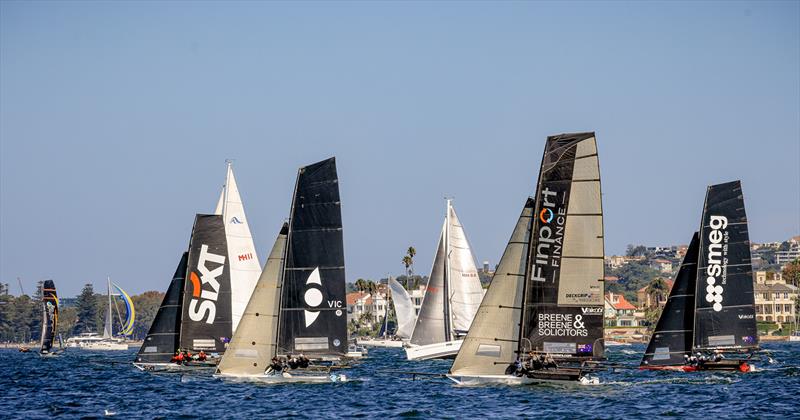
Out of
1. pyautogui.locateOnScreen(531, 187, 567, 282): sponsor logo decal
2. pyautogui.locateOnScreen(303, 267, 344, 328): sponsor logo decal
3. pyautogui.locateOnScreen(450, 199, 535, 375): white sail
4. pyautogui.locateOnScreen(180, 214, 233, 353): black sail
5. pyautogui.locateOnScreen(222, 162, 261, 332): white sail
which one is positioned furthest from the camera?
pyautogui.locateOnScreen(222, 162, 261, 332): white sail

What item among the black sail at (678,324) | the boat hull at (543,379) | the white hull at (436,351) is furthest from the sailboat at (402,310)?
the boat hull at (543,379)

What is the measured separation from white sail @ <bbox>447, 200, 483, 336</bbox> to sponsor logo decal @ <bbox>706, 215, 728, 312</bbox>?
26182mm

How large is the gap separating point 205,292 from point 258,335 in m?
8.67

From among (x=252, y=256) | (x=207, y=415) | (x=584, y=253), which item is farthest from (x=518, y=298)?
(x=252, y=256)

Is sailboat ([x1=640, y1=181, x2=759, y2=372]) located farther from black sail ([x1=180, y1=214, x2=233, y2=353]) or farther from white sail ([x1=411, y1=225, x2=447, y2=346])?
white sail ([x1=411, y1=225, x2=447, y2=346])

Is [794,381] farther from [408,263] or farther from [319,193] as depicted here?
[408,263]

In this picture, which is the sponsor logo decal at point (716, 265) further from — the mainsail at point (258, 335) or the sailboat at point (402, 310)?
the sailboat at point (402, 310)

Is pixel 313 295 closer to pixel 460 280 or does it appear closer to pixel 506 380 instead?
pixel 506 380

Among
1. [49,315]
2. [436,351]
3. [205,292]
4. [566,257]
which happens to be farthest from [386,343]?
[566,257]

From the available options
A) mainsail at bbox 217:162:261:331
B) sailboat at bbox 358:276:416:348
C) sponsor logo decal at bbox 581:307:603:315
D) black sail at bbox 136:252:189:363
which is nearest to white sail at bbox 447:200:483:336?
mainsail at bbox 217:162:261:331

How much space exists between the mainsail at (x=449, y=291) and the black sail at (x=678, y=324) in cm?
2470

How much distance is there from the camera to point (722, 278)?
5206 cm

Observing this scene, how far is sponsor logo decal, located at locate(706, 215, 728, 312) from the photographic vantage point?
51875 mm

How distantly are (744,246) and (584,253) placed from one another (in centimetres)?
1446
